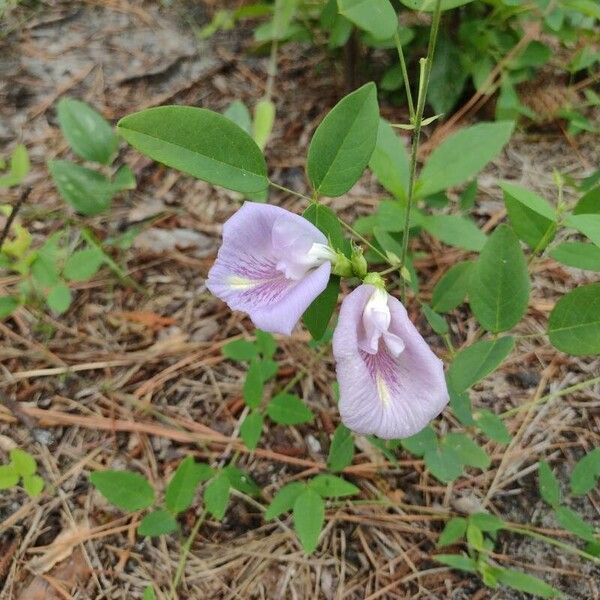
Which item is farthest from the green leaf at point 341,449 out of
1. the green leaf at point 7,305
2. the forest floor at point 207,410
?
the green leaf at point 7,305

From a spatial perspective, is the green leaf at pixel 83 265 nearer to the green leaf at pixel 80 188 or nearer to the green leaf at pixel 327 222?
the green leaf at pixel 80 188

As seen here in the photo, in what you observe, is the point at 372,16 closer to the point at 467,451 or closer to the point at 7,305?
the point at 467,451

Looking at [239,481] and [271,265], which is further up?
[271,265]

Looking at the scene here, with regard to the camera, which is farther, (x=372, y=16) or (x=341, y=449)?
(x=341, y=449)

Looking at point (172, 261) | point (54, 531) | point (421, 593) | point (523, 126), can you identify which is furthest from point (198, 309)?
point (523, 126)

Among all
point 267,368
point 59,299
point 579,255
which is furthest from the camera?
point 59,299

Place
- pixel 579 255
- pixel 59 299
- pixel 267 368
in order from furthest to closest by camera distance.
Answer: pixel 59 299
pixel 267 368
pixel 579 255

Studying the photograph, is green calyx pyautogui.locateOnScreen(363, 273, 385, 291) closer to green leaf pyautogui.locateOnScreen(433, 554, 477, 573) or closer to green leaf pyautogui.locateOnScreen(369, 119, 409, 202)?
green leaf pyautogui.locateOnScreen(369, 119, 409, 202)

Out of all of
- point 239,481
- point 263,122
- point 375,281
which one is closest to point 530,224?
point 375,281
